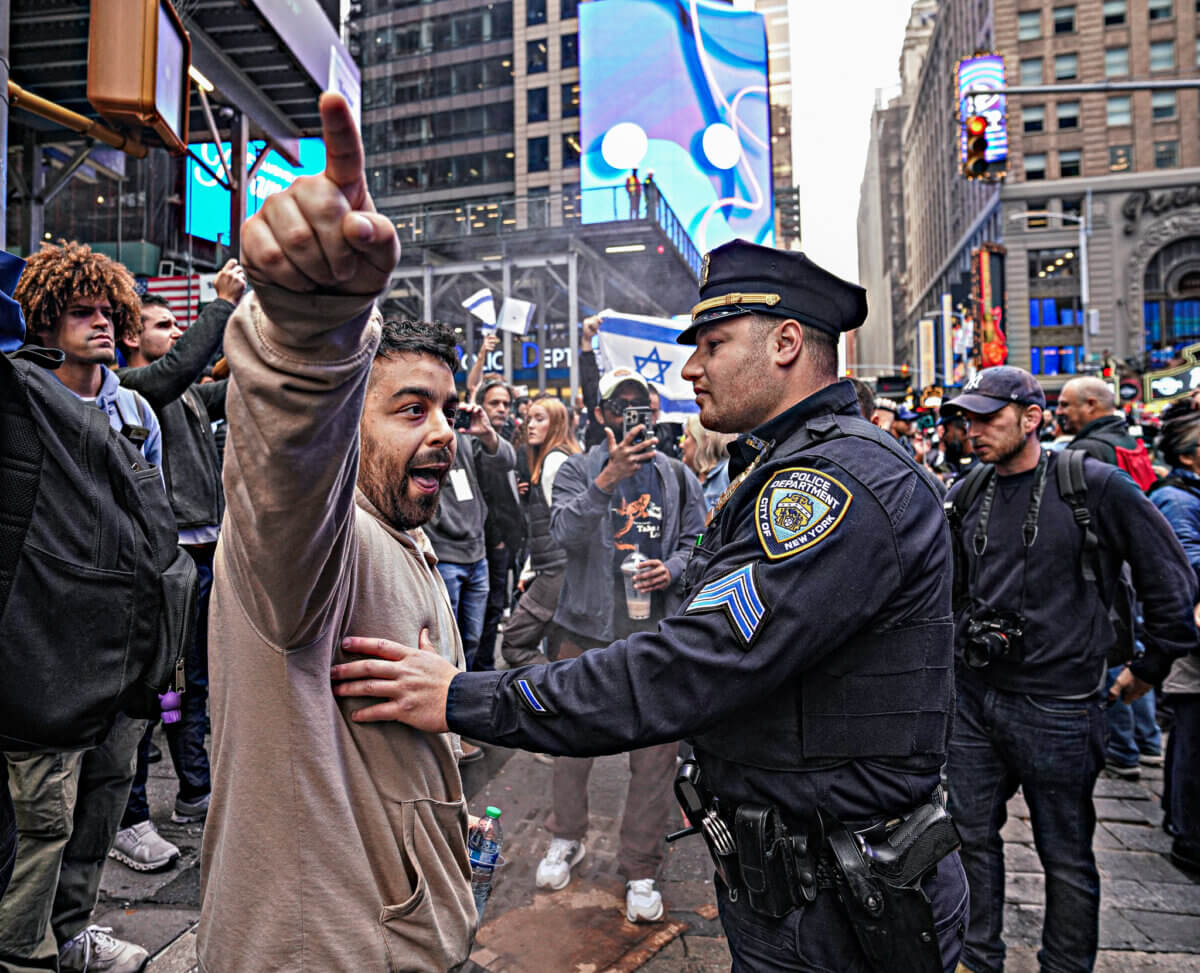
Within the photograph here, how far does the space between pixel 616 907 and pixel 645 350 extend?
6.08 m

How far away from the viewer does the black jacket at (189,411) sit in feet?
11.7

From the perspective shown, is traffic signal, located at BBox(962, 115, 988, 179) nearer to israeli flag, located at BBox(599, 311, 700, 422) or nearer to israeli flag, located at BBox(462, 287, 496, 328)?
israeli flag, located at BBox(599, 311, 700, 422)

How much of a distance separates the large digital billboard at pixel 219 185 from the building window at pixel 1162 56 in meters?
57.4

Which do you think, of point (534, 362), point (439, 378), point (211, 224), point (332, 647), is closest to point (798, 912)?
point (332, 647)

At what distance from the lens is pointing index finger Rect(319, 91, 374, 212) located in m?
0.74

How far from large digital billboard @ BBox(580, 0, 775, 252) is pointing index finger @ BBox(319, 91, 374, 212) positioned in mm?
35060

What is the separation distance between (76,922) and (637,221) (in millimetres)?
20822

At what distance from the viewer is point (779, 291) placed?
7.02 feet

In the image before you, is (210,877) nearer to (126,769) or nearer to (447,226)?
(126,769)

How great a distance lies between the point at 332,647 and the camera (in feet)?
4.48

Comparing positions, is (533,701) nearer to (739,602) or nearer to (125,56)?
(739,602)

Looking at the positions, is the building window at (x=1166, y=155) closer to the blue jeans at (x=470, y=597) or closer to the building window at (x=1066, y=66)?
the building window at (x=1066, y=66)

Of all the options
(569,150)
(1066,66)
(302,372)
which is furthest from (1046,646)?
(1066,66)

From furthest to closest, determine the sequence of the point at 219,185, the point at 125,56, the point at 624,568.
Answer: the point at 219,185 < the point at 125,56 < the point at 624,568
